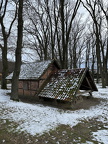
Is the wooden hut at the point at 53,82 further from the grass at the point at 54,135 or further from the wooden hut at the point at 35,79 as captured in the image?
the grass at the point at 54,135

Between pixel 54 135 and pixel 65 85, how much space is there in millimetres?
5791

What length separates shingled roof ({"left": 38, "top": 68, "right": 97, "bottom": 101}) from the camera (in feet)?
31.3

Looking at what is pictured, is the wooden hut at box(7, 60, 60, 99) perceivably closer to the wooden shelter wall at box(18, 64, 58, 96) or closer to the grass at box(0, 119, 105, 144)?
the wooden shelter wall at box(18, 64, 58, 96)

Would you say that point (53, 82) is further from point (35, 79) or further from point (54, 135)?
point (54, 135)

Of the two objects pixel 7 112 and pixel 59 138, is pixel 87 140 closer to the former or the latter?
pixel 59 138

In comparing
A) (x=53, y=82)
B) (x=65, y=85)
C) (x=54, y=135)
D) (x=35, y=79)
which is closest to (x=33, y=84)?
(x=35, y=79)

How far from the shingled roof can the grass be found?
3.25m

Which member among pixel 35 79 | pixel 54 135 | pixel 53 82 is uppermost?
pixel 35 79

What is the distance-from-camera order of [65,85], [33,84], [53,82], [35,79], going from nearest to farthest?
[65,85] < [53,82] < [35,79] < [33,84]

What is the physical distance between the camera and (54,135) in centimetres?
500

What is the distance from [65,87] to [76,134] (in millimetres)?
5278

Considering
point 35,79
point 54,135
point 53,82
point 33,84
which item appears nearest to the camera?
point 54,135

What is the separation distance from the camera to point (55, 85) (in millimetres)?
11211

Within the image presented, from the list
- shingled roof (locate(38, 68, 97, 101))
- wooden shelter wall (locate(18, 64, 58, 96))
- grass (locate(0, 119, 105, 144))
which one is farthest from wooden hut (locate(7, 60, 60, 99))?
grass (locate(0, 119, 105, 144))
